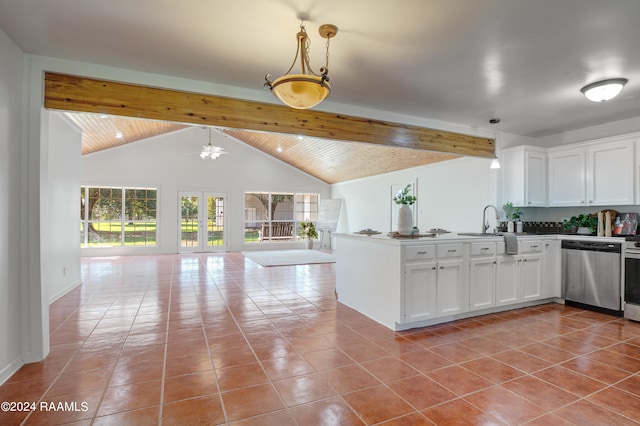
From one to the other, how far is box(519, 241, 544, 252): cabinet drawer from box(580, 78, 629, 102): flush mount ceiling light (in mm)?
1729

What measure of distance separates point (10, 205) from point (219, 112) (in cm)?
179

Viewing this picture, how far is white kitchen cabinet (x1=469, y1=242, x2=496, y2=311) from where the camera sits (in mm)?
3625

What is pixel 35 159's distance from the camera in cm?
256

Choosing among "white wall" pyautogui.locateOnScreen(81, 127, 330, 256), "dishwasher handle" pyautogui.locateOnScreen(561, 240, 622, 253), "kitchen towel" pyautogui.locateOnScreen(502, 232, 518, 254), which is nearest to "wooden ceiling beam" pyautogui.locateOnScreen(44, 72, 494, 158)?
"kitchen towel" pyautogui.locateOnScreen(502, 232, 518, 254)

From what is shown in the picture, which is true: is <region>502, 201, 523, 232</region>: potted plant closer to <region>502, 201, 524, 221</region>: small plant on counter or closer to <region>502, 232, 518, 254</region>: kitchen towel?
<region>502, 201, 524, 221</region>: small plant on counter

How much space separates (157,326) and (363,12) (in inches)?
133

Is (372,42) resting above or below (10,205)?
above

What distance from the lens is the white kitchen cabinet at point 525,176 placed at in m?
4.76

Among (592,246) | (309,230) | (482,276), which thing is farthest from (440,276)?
(309,230)

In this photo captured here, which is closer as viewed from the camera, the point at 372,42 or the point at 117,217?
the point at 372,42

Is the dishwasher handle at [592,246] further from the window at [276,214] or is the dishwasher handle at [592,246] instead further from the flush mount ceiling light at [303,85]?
the window at [276,214]

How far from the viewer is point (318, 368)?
2463 millimetres

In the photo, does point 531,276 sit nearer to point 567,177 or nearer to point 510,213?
point 510,213

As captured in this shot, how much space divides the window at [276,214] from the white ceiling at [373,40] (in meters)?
7.63
